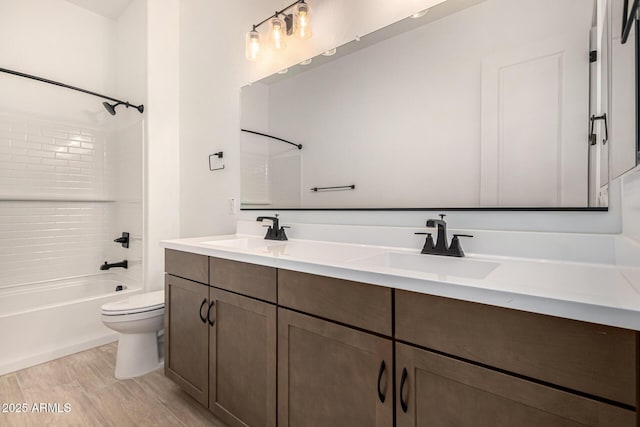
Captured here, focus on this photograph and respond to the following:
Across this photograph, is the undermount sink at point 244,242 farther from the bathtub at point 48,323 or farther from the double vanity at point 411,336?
the bathtub at point 48,323

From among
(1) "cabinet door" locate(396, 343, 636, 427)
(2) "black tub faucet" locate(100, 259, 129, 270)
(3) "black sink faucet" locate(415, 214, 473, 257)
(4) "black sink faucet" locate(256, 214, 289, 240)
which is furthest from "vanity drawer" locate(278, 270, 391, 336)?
(2) "black tub faucet" locate(100, 259, 129, 270)

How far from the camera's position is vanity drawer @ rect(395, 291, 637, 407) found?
57 cm

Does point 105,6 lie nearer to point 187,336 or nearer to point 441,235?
point 187,336

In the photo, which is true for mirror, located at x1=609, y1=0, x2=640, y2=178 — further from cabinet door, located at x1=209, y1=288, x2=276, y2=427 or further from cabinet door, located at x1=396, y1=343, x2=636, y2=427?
cabinet door, located at x1=209, y1=288, x2=276, y2=427

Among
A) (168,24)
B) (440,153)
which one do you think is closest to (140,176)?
(168,24)

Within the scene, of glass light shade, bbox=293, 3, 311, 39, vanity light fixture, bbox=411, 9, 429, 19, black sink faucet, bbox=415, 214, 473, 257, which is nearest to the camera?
black sink faucet, bbox=415, 214, 473, 257

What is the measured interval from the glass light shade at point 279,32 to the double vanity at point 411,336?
1.24m

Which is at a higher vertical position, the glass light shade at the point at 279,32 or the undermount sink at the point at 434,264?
the glass light shade at the point at 279,32

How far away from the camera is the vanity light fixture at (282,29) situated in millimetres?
1729

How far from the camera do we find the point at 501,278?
2.86 ft

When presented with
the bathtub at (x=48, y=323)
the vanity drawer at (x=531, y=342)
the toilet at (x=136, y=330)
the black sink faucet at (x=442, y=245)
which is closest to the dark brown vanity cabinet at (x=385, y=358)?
the vanity drawer at (x=531, y=342)

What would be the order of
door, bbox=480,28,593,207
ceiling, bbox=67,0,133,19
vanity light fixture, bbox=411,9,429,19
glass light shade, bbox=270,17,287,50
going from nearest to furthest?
door, bbox=480,28,593,207 < vanity light fixture, bbox=411,9,429,19 < glass light shade, bbox=270,17,287,50 < ceiling, bbox=67,0,133,19

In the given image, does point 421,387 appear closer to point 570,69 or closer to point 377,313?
point 377,313

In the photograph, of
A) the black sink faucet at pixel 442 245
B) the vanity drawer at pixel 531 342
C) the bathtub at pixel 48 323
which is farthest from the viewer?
the bathtub at pixel 48 323
